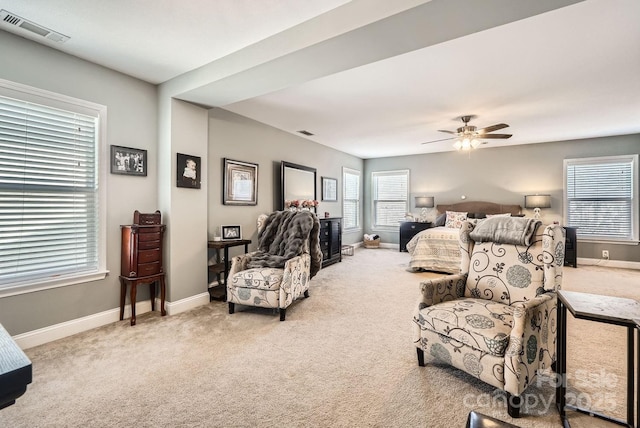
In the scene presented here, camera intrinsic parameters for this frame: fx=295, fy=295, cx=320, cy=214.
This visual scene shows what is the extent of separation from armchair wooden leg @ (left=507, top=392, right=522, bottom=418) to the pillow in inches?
204

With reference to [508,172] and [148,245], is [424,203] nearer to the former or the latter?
[508,172]

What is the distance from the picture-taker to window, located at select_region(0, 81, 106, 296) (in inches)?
95.1

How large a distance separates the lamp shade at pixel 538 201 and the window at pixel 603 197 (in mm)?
428

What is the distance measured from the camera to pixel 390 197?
8.12 m

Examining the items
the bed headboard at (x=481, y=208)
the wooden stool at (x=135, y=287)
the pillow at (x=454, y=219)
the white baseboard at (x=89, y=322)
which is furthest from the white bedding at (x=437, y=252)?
the wooden stool at (x=135, y=287)

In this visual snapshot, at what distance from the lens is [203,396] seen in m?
1.85

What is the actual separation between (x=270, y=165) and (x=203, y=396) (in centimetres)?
375

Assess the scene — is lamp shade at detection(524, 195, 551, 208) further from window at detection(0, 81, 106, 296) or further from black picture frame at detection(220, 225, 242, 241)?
window at detection(0, 81, 106, 296)

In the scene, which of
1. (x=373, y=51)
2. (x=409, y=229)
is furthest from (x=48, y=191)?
(x=409, y=229)

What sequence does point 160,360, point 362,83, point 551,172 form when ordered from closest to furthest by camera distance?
point 160,360 < point 362,83 < point 551,172

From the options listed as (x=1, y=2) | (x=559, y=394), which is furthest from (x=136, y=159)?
(x=559, y=394)

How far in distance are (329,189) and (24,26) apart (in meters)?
5.23

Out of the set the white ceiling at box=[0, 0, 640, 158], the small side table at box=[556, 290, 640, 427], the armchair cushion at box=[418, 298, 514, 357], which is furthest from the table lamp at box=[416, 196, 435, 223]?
the small side table at box=[556, 290, 640, 427]

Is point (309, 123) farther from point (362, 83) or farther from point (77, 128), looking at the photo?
point (77, 128)
